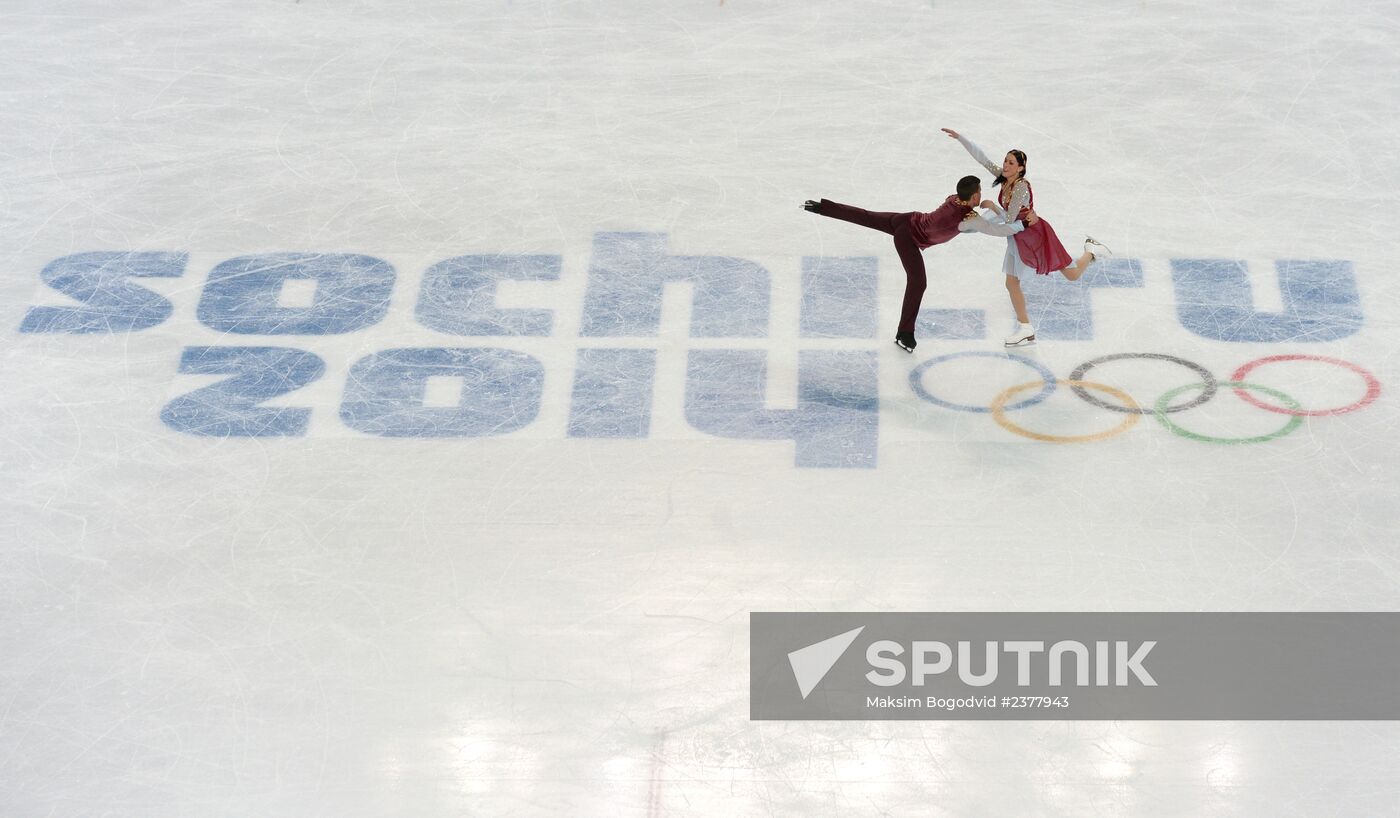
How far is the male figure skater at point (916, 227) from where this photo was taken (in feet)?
32.1

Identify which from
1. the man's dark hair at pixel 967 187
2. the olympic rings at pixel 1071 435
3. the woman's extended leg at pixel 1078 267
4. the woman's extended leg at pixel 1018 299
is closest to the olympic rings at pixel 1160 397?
the olympic rings at pixel 1071 435

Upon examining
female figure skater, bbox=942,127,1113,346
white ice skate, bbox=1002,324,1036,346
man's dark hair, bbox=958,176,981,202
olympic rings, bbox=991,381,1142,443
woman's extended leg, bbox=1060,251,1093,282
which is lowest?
olympic rings, bbox=991,381,1142,443

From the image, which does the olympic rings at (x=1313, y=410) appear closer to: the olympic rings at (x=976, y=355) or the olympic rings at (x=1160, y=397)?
the olympic rings at (x=1160, y=397)

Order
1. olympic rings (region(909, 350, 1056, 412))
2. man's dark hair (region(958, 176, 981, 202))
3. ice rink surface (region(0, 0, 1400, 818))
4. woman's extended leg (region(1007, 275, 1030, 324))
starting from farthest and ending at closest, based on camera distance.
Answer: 1. woman's extended leg (region(1007, 275, 1030, 324))
2. olympic rings (region(909, 350, 1056, 412))
3. man's dark hair (region(958, 176, 981, 202))
4. ice rink surface (region(0, 0, 1400, 818))

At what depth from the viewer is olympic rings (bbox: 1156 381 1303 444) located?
30.7 feet

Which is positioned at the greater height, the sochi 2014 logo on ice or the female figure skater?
the female figure skater

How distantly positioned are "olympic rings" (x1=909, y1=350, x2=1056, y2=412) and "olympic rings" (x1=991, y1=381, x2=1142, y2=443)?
0.25 feet

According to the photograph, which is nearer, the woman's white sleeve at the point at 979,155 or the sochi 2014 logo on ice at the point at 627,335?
the sochi 2014 logo on ice at the point at 627,335

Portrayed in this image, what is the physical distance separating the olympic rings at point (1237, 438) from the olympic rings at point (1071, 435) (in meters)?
0.16

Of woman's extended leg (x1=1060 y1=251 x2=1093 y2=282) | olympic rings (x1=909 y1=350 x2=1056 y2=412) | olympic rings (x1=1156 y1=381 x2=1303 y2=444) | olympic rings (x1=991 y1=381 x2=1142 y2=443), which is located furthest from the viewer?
woman's extended leg (x1=1060 y1=251 x2=1093 y2=282)

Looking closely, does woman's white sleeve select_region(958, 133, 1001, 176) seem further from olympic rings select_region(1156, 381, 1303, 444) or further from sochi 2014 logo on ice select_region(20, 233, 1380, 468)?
olympic rings select_region(1156, 381, 1303, 444)

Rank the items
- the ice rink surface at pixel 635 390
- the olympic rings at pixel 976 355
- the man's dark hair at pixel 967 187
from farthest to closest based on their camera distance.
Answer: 1. the olympic rings at pixel 976 355
2. the man's dark hair at pixel 967 187
3. the ice rink surface at pixel 635 390

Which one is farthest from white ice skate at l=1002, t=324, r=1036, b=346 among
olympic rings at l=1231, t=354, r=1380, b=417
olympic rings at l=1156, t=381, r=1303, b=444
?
olympic rings at l=1231, t=354, r=1380, b=417

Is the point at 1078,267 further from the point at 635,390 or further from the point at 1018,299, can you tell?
the point at 635,390
